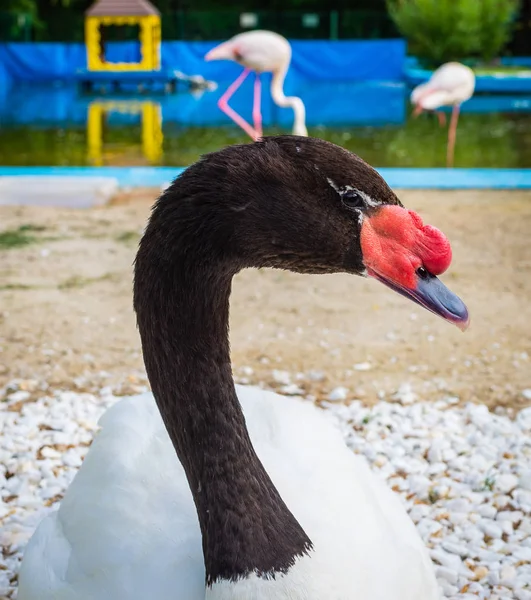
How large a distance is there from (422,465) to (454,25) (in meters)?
19.0

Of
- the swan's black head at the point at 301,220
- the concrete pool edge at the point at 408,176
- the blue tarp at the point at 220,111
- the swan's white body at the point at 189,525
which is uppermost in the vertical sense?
the swan's black head at the point at 301,220

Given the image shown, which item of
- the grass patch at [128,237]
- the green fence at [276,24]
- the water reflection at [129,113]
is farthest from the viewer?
the green fence at [276,24]

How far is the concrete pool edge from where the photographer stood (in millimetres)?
7730

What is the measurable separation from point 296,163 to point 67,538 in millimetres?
1037

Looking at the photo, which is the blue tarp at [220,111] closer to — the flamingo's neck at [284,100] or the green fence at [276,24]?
the green fence at [276,24]

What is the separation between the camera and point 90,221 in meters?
6.38

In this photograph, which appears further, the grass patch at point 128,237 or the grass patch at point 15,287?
the grass patch at point 128,237

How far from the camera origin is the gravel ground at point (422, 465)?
2508 millimetres

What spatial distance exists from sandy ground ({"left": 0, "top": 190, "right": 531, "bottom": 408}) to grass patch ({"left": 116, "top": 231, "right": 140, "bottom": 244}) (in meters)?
0.02

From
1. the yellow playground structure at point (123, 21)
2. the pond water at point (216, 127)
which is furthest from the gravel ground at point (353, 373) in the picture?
the yellow playground structure at point (123, 21)

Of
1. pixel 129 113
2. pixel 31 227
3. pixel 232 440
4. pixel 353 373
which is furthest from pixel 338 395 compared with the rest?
pixel 129 113

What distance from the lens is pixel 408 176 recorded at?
8055 millimetres

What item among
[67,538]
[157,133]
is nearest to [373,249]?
[67,538]

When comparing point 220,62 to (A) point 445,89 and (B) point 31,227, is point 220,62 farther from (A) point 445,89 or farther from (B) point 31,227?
(B) point 31,227
